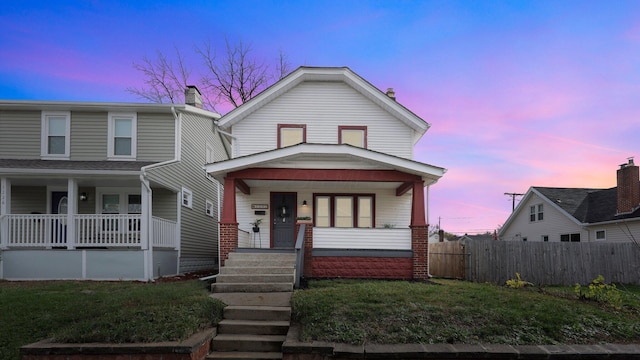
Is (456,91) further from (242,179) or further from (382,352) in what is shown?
(382,352)

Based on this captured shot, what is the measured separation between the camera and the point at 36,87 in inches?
627


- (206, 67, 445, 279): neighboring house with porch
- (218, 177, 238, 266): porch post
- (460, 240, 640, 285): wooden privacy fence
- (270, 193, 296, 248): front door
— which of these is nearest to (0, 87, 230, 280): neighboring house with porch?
(206, 67, 445, 279): neighboring house with porch

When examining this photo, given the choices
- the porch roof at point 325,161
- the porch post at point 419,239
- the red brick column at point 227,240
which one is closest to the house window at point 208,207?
the porch roof at point 325,161

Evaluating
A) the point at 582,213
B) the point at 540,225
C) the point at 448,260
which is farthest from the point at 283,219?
the point at 540,225

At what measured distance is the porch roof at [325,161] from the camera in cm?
1151

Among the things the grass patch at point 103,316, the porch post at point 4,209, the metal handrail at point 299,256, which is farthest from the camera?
the porch post at point 4,209

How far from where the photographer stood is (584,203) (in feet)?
79.6

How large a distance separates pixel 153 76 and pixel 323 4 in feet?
61.3

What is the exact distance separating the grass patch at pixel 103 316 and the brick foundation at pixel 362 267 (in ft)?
11.9

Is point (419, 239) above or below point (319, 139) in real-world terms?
below

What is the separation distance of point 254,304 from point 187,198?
9397 millimetres

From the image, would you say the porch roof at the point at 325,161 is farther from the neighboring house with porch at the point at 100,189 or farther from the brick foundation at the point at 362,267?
the neighboring house with porch at the point at 100,189

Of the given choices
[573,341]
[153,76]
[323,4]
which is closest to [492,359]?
[573,341]

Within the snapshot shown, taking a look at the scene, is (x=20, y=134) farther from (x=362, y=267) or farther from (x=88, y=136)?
(x=362, y=267)
